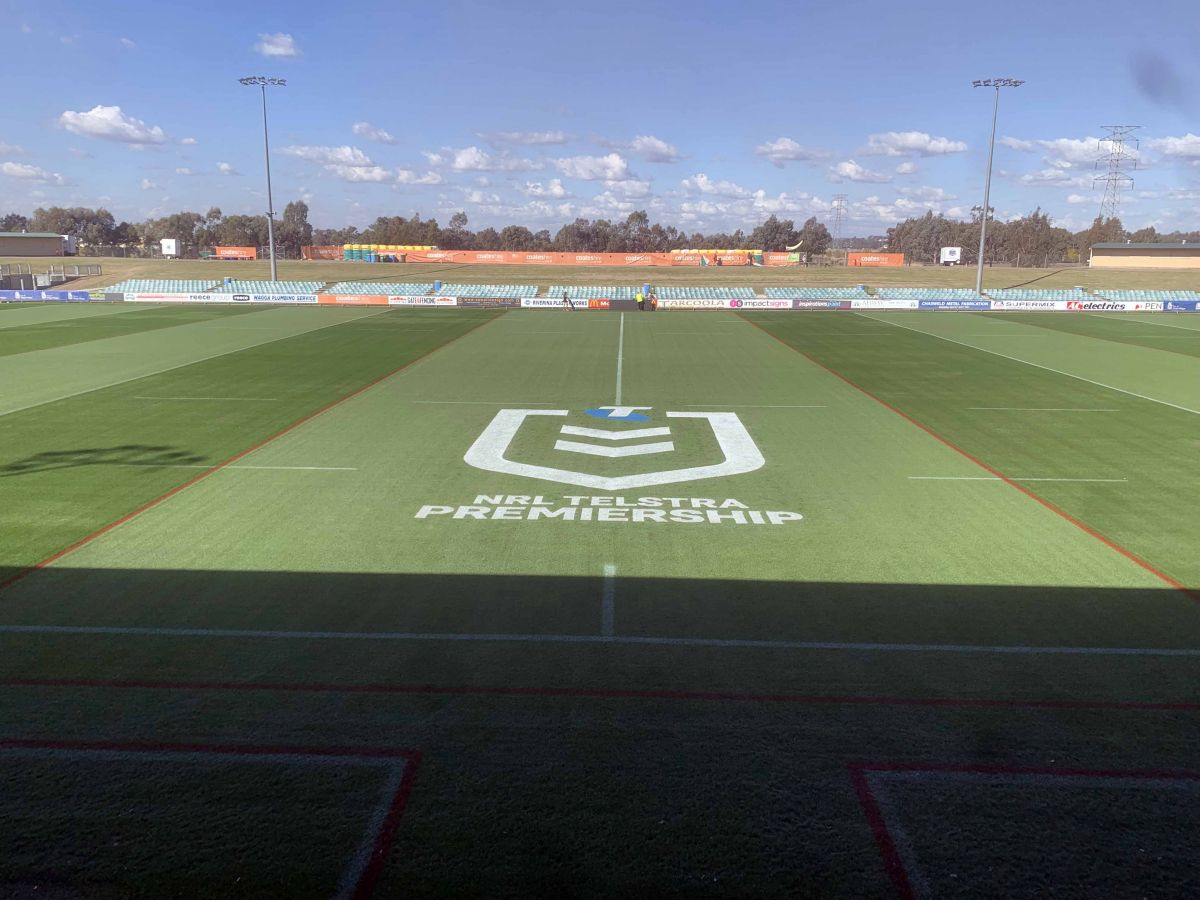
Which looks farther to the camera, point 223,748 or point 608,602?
point 608,602

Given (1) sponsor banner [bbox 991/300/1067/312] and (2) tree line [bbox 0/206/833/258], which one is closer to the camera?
(1) sponsor banner [bbox 991/300/1067/312]

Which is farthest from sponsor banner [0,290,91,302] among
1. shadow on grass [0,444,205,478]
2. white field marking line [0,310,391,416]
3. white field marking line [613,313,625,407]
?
shadow on grass [0,444,205,478]

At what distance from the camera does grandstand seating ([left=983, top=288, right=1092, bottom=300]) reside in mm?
64438

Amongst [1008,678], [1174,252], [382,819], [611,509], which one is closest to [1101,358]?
[611,509]

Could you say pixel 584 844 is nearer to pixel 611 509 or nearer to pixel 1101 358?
pixel 611 509

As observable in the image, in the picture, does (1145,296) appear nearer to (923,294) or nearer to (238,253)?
(923,294)

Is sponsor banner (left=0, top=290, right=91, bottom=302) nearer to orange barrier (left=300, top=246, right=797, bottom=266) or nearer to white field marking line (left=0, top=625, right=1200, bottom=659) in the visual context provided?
orange barrier (left=300, top=246, right=797, bottom=266)

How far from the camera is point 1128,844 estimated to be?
5559 mm

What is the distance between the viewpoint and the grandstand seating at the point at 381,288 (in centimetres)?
7081

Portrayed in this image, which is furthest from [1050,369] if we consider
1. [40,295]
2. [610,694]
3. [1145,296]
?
[40,295]

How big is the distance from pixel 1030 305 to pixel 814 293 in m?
16.5

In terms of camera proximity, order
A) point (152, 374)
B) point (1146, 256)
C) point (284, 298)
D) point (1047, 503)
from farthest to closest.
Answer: point (1146, 256) < point (284, 298) < point (152, 374) < point (1047, 503)

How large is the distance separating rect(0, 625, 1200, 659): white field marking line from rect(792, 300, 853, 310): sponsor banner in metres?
54.1

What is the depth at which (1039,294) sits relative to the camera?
224ft
